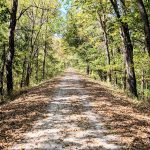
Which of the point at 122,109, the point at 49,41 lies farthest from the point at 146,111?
the point at 49,41

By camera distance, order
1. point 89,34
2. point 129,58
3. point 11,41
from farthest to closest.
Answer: point 89,34, point 11,41, point 129,58

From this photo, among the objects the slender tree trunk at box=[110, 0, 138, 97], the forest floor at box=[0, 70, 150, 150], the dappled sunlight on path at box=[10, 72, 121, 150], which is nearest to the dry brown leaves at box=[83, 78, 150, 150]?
the forest floor at box=[0, 70, 150, 150]

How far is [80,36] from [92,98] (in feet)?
129

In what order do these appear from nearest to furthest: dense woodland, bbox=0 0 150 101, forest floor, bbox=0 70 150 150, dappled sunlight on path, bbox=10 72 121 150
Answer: dappled sunlight on path, bbox=10 72 121 150
forest floor, bbox=0 70 150 150
dense woodland, bbox=0 0 150 101

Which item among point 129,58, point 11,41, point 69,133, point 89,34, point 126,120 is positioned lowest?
point 69,133

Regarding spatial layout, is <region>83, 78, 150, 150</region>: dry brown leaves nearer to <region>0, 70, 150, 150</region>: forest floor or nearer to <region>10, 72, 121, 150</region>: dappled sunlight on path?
<region>0, 70, 150, 150</region>: forest floor

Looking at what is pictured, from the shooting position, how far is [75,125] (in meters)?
12.6

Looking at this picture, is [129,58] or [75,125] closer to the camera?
[75,125]

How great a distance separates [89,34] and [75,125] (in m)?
32.7

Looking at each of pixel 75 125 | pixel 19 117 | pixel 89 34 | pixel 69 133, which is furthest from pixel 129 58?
pixel 89 34

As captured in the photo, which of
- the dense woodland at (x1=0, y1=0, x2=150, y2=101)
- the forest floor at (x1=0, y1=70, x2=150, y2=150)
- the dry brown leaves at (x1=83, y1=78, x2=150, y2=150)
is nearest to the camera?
the forest floor at (x1=0, y1=70, x2=150, y2=150)

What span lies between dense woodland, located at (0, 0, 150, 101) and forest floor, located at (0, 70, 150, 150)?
392 centimetres

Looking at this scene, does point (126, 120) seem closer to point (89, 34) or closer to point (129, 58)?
point (129, 58)

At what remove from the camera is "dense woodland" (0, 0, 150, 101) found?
2231 cm
